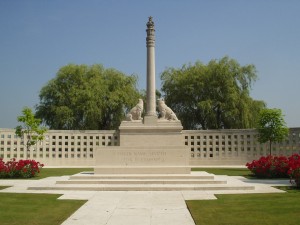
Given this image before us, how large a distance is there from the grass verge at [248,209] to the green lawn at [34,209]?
3.78m

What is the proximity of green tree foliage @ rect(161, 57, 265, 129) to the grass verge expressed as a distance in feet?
89.1

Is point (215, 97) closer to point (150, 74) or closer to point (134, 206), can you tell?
point (150, 74)

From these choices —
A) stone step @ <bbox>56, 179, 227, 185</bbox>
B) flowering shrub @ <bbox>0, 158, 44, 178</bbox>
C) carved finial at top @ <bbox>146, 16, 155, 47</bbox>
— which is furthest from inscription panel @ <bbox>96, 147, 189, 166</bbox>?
carved finial at top @ <bbox>146, 16, 155, 47</bbox>

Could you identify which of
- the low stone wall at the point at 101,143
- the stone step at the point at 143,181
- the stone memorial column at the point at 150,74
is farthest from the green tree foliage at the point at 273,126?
the stone step at the point at 143,181

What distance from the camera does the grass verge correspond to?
10.6m

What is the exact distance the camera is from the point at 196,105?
4491cm

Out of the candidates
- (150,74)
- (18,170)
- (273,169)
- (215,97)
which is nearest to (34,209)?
(18,170)

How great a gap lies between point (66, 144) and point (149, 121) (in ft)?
48.0

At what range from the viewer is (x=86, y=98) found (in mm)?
43188

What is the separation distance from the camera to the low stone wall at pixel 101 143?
37.9 m

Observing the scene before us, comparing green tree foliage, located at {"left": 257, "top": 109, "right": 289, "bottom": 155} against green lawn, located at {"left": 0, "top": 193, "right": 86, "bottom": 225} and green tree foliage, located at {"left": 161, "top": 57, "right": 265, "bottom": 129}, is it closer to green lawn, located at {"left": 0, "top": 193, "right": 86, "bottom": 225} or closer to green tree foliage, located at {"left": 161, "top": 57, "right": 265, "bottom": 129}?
green tree foliage, located at {"left": 161, "top": 57, "right": 265, "bottom": 129}

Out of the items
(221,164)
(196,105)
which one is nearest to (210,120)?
(196,105)

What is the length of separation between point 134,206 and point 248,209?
358cm

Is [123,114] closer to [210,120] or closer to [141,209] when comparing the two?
[210,120]
